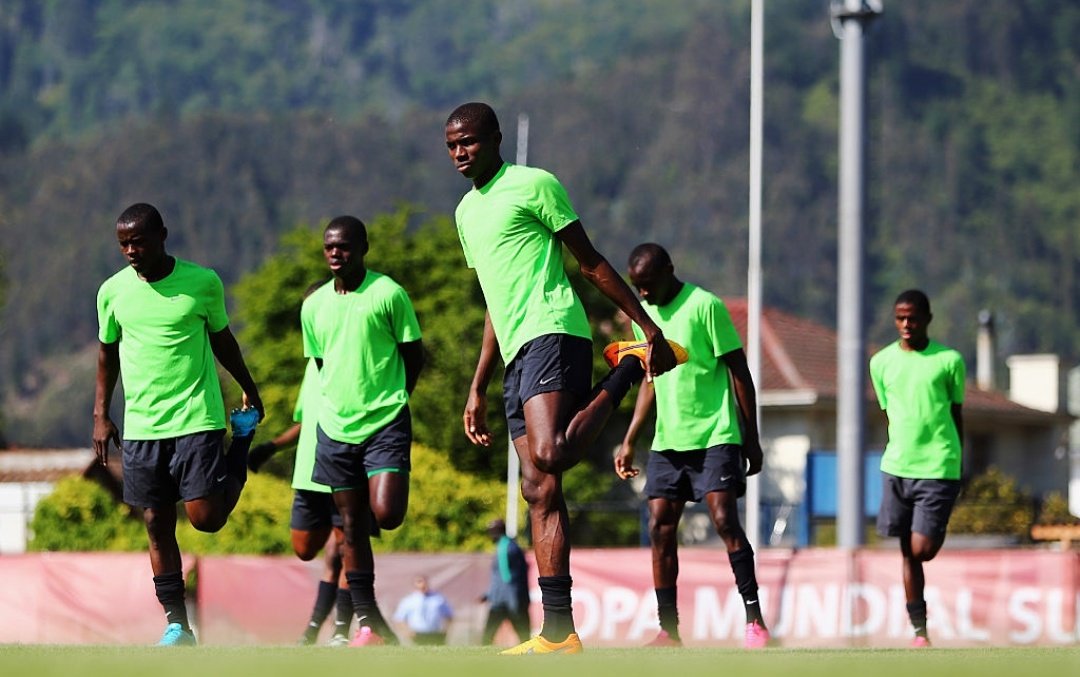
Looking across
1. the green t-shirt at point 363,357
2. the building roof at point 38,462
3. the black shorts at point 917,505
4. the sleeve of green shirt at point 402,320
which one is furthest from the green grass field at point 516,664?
the building roof at point 38,462

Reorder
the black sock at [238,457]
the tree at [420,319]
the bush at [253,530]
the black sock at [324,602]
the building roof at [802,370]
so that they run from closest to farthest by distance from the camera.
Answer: the black sock at [238,457] < the black sock at [324,602] < the bush at [253,530] < the tree at [420,319] < the building roof at [802,370]

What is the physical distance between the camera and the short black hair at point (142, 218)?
9562mm

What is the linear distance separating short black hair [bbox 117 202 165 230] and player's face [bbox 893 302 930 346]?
4739 mm

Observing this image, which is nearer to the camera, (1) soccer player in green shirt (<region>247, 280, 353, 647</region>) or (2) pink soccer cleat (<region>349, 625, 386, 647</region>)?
Answer: (2) pink soccer cleat (<region>349, 625, 386, 647</region>)

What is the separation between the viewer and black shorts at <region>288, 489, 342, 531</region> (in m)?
12.0

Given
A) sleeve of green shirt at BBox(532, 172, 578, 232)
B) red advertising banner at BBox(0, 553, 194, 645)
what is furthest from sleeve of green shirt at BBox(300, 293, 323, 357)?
red advertising banner at BBox(0, 553, 194, 645)

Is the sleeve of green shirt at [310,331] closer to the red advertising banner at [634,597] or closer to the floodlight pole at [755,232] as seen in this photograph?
the red advertising banner at [634,597]

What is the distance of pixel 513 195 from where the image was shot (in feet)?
27.1

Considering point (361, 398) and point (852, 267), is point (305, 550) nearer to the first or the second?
point (361, 398)

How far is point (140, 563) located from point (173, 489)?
10.4m

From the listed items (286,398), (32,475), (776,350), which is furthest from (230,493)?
(32,475)

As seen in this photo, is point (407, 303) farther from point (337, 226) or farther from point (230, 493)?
point (230, 493)

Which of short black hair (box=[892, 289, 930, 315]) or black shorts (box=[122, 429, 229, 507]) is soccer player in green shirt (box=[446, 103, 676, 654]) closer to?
black shorts (box=[122, 429, 229, 507])

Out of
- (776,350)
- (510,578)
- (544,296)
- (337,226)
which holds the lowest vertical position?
(510,578)
